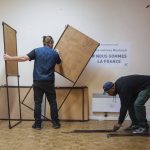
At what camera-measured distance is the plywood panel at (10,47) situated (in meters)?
4.41

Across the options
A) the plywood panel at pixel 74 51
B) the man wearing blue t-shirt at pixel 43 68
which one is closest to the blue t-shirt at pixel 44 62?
the man wearing blue t-shirt at pixel 43 68

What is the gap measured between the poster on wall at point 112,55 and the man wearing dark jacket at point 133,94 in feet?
2.90

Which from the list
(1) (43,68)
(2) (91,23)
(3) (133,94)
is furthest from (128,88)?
Result: (2) (91,23)

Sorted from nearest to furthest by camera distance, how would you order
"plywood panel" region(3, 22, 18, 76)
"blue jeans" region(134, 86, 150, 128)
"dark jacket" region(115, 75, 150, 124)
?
"dark jacket" region(115, 75, 150, 124) → "blue jeans" region(134, 86, 150, 128) → "plywood panel" region(3, 22, 18, 76)

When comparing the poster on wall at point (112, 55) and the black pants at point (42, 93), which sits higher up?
the poster on wall at point (112, 55)

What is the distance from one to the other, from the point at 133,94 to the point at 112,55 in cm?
106

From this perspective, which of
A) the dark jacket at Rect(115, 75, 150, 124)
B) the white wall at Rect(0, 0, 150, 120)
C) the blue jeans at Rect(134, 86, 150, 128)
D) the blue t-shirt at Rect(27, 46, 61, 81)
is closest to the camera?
the dark jacket at Rect(115, 75, 150, 124)

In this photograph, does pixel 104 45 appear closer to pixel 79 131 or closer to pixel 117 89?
pixel 117 89

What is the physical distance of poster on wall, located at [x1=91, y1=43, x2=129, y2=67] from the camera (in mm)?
4887

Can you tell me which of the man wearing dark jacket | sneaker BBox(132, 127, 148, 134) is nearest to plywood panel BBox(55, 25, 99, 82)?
the man wearing dark jacket

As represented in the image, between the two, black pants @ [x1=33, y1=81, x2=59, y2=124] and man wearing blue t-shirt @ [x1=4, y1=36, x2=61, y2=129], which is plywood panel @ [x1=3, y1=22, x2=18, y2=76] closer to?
man wearing blue t-shirt @ [x1=4, y1=36, x2=61, y2=129]

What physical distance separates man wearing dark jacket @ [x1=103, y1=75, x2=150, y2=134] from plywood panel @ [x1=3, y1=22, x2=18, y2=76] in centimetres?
162

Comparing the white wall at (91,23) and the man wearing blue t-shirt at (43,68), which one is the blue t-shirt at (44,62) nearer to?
the man wearing blue t-shirt at (43,68)

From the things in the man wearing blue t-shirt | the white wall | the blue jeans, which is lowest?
the blue jeans
